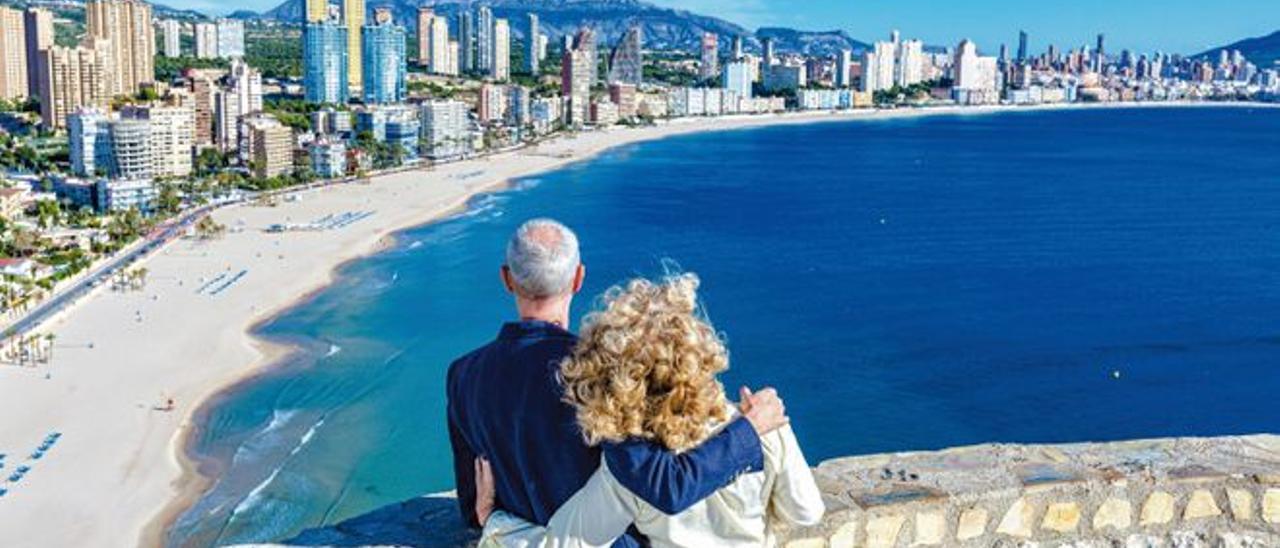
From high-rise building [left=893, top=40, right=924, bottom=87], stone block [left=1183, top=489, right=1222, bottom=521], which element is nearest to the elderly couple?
stone block [left=1183, top=489, right=1222, bottom=521]

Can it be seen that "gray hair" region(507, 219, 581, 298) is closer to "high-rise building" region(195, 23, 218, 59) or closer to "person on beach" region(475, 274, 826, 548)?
"person on beach" region(475, 274, 826, 548)

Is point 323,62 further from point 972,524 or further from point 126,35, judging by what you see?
point 972,524

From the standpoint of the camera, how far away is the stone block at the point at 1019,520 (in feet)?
7.40

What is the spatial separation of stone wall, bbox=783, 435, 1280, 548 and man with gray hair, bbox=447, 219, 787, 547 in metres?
0.59

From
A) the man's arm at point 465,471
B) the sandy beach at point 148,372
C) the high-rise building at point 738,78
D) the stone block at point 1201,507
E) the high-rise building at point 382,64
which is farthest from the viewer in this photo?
the high-rise building at point 738,78

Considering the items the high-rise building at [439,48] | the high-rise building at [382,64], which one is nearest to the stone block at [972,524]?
the high-rise building at [382,64]

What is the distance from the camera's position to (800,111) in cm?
10031

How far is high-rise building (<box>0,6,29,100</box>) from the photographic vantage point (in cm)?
6444

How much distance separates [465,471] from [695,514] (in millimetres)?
394

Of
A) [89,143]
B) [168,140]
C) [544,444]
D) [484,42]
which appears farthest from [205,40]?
[544,444]

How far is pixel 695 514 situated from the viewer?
5.34ft

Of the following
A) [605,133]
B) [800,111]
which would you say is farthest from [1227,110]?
[605,133]

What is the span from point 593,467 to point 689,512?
0.14m

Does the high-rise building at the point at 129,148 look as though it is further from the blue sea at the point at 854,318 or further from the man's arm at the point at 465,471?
the man's arm at the point at 465,471
